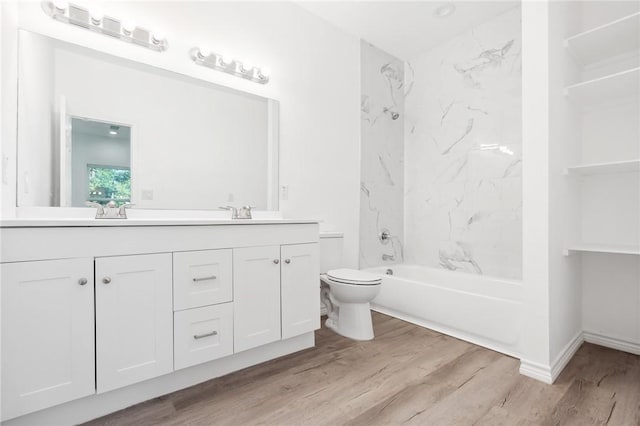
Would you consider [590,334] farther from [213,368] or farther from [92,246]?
[92,246]

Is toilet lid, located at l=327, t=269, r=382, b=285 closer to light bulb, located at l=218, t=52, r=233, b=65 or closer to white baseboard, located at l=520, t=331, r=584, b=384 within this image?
white baseboard, located at l=520, t=331, r=584, b=384

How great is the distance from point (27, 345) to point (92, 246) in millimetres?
404

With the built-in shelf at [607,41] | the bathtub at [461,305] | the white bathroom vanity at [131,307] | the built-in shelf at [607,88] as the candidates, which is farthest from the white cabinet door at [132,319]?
the built-in shelf at [607,41]

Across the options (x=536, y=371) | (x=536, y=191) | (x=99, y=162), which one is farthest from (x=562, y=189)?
(x=99, y=162)

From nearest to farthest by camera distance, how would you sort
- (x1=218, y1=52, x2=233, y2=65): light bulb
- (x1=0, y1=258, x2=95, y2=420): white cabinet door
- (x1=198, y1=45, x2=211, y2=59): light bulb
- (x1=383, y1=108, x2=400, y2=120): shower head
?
1. (x1=0, y1=258, x2=95, y2=420): white cabinet door
2. (x1=198, y1=45, x2=211, y2=59): light bulb
3. (x1=218, y1=52, x2=233, y2=65): light bulb
4. (x1=383, y1=108, x2=400, y2=120): shower head

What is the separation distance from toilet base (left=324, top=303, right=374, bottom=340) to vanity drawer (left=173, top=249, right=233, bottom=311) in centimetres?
97

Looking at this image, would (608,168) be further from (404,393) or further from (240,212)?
(240,212)

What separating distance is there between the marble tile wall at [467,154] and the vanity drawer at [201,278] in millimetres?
1878

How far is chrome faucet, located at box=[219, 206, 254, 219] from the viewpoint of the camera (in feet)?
7.05

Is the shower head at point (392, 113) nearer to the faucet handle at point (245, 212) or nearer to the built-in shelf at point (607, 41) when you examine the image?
the built-in shelf at point (607, 41)

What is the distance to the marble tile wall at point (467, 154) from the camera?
8.90 feet

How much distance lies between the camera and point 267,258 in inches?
72.5

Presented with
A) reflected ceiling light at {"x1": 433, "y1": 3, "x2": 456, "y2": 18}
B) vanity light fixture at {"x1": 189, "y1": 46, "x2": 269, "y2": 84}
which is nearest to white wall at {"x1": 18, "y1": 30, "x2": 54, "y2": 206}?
vanity light fixture at {"x1": 189, "y1": 46, "x2": 269, "y2": 84}

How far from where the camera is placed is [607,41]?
1.88 m
